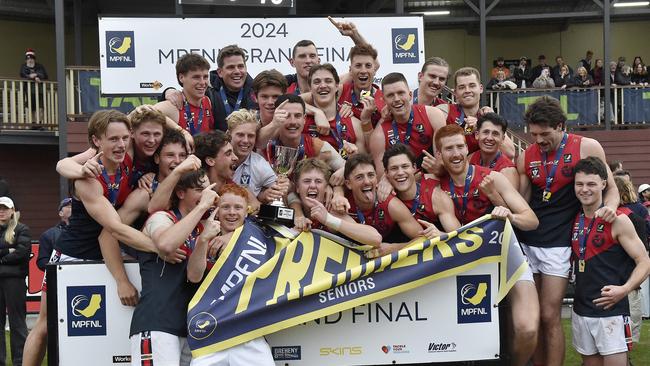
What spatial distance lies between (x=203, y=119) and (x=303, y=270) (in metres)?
2.07

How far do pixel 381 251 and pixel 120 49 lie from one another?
26.2 feet

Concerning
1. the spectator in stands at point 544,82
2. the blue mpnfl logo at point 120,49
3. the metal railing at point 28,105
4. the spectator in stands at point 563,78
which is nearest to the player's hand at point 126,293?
the blue mpnfl logo at point 120,49

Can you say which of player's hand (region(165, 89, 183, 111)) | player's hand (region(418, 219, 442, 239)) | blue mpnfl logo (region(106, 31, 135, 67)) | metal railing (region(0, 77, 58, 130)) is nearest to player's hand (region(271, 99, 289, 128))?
player's hand (region(165, 89, 183, 111))

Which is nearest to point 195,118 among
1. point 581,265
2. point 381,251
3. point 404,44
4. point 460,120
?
point 381,251

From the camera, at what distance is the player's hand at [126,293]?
5438 mm

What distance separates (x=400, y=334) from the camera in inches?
222

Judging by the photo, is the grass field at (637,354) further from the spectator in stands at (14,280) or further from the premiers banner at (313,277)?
the premiers banner at (313,277)

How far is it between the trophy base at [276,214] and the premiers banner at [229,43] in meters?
7.20

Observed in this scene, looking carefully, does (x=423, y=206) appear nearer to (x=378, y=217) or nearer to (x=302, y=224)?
(x=378, y=217)

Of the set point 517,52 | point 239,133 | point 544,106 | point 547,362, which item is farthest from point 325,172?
point 517,52

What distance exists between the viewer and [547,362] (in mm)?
6617

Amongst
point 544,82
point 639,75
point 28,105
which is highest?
point 639,75

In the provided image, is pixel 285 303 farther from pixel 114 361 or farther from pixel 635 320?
pixel 635 320

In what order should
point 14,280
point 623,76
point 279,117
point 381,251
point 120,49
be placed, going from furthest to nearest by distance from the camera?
point 623,76 → point 120,49 → point 14,280 → point 279,117 → point 381,251
